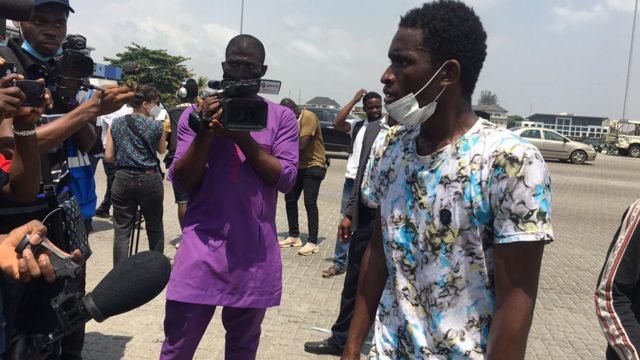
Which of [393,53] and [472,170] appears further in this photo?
[393,53]

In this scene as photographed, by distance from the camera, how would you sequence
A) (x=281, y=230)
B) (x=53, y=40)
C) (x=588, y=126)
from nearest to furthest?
(x=53, y=40) → (x=281, y=230) → (x=588, y=126)

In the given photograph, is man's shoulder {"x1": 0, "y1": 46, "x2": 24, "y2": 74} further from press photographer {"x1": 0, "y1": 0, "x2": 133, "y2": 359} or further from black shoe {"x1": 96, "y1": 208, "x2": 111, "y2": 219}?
black shoe {"x1": 96, "y1": 208, "x2": 111, "y2": 219}

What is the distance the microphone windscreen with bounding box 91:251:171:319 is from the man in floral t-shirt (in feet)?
2.73

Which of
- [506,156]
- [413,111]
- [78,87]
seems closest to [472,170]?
[506,156]

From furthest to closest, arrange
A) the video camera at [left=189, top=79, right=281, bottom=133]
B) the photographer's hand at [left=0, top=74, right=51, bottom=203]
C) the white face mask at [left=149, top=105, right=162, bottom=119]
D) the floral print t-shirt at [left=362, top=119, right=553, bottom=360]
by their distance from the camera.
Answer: the white face mask at [left=149, top=105, right=162, bottom=119] < the video camera at [left=189, top=79, right=281, bottom=133] < the photographer's hand at [left=0, top=74, right=51, bottom=203] < the floral print t-shirt at [left=362, top=119, right=553, bottom=360]

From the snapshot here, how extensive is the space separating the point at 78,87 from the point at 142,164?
284 cm

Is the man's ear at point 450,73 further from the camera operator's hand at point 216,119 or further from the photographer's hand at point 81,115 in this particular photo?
the photographer's hand at point 81,115

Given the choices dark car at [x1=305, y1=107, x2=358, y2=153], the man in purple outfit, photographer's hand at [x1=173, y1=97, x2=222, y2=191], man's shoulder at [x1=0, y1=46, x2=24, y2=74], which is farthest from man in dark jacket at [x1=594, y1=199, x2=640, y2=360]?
dark car at [x1=305, y1=107, x2=358, y2=153]

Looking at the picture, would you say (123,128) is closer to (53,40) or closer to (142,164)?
(142,164)

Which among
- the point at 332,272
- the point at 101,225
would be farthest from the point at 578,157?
the point at 101,225

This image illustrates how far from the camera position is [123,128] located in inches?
227

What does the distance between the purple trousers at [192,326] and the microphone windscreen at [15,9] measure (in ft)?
5.16

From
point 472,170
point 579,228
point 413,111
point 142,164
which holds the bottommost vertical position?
point 579,228

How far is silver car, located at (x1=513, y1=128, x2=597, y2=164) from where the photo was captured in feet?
84.0
